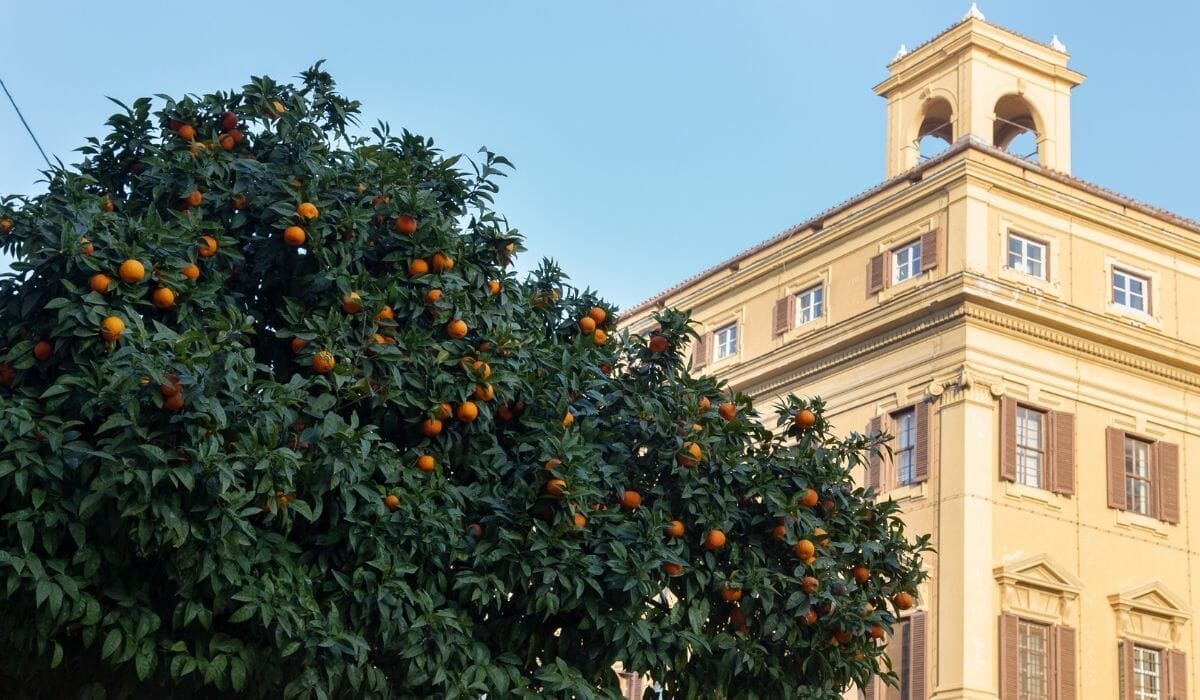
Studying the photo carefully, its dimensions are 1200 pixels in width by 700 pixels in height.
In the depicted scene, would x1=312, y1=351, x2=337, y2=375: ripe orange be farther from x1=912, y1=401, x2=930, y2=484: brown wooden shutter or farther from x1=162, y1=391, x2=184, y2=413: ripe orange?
x1=912, y1=401, x2=930, y2=484: brown wooden shutter

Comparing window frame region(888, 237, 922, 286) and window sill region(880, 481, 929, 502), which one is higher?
window frame region(888, 237, 922, 286)

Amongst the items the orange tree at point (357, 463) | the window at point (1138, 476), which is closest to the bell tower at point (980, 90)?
the window at point (1138, 476)

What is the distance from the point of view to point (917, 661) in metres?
27.5

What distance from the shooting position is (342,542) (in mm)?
10156

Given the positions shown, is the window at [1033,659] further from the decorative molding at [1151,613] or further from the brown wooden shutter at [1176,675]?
the brown wooden shutter at [1176,675]

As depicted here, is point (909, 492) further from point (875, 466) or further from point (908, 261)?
point (908, 261)

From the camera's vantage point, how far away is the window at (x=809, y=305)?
32.6 metres

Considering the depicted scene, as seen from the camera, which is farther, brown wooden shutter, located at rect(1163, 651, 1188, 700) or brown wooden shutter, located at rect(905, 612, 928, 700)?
brown wooden shutter, located at rect(1163, 651, 1188, 700)

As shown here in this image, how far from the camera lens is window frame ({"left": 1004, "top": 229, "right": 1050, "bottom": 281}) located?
96.7ft

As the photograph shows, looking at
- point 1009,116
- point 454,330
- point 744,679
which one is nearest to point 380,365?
point 454,330

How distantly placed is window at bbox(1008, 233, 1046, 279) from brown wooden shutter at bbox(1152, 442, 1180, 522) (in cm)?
388

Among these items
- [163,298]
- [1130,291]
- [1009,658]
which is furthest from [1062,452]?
[163,298]

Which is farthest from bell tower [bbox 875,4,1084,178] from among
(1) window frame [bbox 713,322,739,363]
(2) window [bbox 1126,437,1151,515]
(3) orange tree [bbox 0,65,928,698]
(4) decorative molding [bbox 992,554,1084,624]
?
(3) orange tree [bbox 0,65,928,698]

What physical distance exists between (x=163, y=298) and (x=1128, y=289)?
79.5 ft
